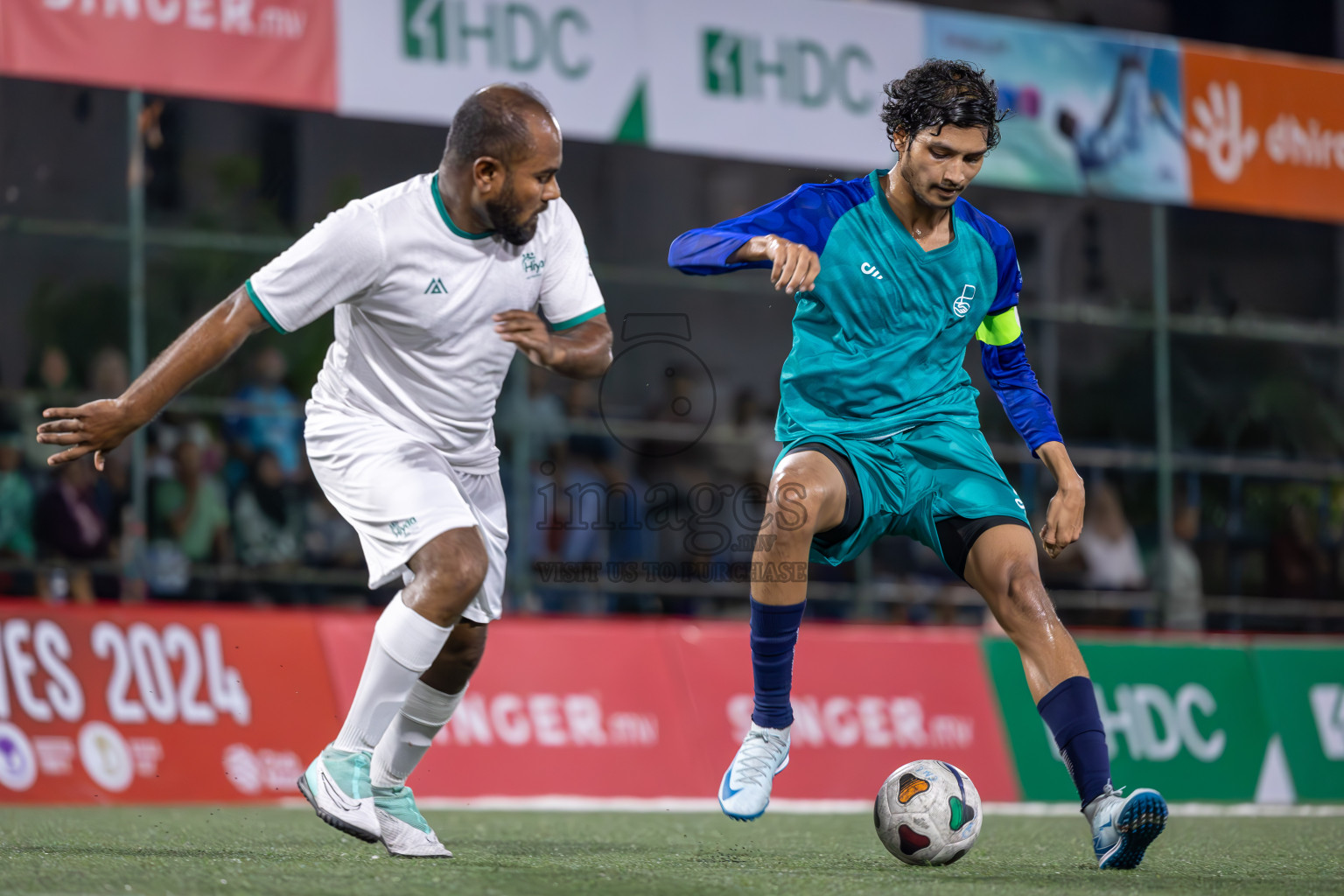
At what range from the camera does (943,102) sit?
16.1 ft

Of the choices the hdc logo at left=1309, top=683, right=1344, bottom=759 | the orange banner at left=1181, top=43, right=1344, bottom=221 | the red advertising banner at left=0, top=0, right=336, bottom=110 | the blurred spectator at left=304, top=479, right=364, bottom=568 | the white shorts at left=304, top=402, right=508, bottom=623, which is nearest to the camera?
the white shorts at left=304, top=402, right=508, bottom=623

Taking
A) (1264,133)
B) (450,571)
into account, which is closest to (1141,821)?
(450,571)

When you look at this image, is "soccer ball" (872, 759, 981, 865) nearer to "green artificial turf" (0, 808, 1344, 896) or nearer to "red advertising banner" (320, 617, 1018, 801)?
"green artificial turf" (0, 808, 1344, 896)

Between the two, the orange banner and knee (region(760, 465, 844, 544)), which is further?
the orange banner

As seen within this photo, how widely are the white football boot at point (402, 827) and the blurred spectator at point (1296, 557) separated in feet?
35.2

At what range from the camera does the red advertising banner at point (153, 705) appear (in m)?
8.02

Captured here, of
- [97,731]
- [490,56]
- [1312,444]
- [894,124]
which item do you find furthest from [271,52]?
[1312,444]

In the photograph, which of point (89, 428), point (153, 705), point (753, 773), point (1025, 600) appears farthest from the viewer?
point (153, 705)

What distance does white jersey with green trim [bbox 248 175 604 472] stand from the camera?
4.52 metres

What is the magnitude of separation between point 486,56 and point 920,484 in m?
6.08

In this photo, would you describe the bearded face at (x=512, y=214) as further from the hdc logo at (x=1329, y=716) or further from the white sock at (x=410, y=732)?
the hdc logo at (x=1329, y=716)

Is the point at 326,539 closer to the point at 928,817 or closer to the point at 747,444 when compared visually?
the point at 747,444

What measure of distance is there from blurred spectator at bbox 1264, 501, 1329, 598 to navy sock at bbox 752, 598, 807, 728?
10040 mm

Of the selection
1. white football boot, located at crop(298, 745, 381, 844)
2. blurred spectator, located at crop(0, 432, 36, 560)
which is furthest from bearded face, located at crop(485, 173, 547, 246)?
blurred spectator, located at crop(0, 432, 36, 560)
